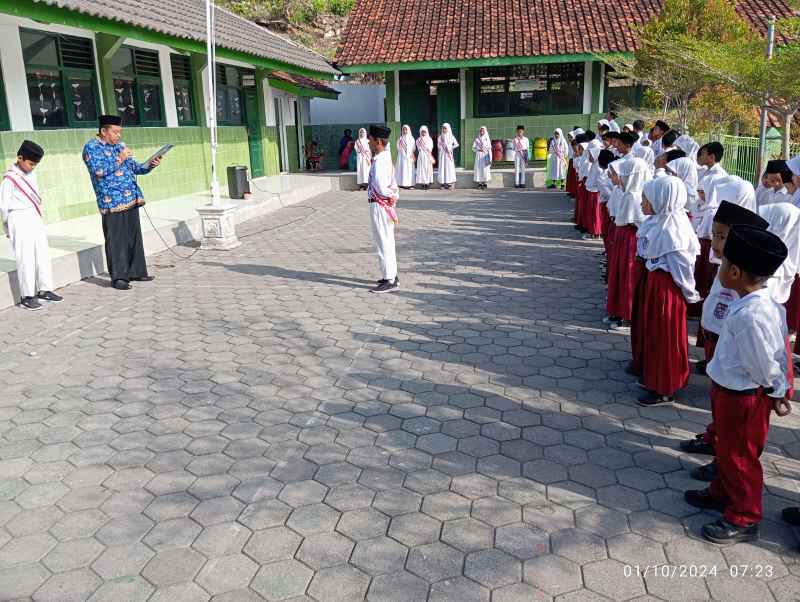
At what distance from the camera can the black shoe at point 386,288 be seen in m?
7.45

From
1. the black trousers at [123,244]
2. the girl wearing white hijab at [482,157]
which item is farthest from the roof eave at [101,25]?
the girl wearing white hijab at [482,157]

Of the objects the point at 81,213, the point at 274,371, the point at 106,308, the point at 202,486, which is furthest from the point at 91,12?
the point at 202,486

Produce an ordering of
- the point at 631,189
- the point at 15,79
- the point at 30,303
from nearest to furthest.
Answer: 1. the point at 631,189
2. the point at 30,303
3. the point at 15,79

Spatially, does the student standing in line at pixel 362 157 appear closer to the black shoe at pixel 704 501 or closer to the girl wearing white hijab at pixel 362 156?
the girl wearing white hijab at pixel 362 156

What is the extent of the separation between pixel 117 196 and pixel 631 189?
18.2 ft

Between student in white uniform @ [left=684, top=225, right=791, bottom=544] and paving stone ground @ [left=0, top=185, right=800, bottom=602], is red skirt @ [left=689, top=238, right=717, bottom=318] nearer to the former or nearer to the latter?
paving stone ground @ [left=0, top=185, right=800, bottom=602]

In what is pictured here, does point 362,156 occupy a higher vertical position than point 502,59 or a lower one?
lower

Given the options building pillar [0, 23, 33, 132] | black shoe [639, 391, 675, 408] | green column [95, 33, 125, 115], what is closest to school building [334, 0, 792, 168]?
green column [95, 33, 125, 115]

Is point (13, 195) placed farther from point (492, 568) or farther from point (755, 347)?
point (755, 347)

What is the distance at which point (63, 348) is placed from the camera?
19.0 ft

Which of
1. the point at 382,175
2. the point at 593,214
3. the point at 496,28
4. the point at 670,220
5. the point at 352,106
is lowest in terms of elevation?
the point at 593,214

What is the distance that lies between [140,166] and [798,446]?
7.00 meters

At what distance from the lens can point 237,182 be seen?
13500 millimetres

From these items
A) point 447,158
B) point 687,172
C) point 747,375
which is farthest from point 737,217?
point 447,158
